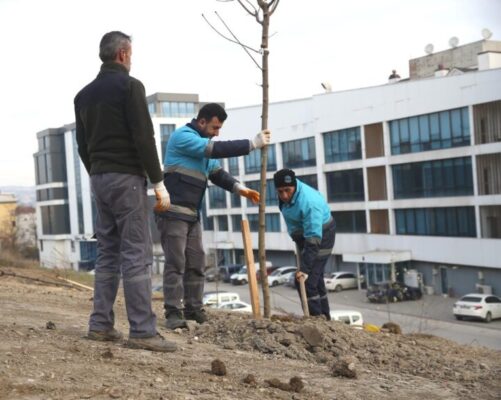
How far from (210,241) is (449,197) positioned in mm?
28367

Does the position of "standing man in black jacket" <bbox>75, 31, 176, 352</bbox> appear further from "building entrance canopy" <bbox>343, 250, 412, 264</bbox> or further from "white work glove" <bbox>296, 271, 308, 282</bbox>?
"building entrance canopy" <bbox>343, 250, 412, 264</bbox>

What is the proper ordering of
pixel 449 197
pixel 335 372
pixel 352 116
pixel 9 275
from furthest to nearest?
pixel 352 116
pixel 449 197
pixel 9 275
pixel 335 372

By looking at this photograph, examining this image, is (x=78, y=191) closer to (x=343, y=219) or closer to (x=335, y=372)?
(x=343, y=219)

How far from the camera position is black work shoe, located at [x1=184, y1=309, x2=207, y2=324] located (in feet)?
22.3

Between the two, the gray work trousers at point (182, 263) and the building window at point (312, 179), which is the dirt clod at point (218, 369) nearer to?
the gray work trousers at point (182, 263)

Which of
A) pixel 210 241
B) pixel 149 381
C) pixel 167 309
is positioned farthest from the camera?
pixel 210 241

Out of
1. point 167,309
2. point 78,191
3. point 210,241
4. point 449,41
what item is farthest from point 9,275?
point 78,191

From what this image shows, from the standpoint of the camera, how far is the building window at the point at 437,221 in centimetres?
4072

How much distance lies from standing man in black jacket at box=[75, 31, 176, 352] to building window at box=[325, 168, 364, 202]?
44.3 m

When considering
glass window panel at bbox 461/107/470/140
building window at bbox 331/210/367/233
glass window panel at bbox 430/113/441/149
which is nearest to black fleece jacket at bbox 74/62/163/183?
glass window panel at bbox 461/107/470/140

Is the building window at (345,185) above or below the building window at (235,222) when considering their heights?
above

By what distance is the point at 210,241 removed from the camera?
65500mm

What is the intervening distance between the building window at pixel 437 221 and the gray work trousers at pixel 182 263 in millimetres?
35567

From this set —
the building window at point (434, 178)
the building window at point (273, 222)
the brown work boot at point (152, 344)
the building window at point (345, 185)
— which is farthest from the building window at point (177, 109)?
the brown work boot at point (152, 344)
